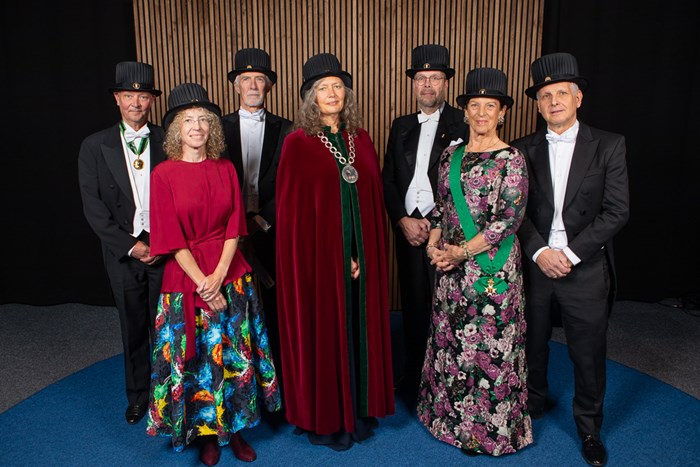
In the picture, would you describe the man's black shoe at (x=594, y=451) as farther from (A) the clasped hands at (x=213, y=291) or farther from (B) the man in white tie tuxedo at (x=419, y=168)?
(A) the clasped hands at (x=213, y=291)

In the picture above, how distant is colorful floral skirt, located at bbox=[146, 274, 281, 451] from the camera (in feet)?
8.27

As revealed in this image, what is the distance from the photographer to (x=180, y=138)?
2498 millimetres

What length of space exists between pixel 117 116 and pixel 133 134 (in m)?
2.26

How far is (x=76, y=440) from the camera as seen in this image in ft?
9.64

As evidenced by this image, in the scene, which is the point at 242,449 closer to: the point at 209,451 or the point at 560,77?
the point at 209,451

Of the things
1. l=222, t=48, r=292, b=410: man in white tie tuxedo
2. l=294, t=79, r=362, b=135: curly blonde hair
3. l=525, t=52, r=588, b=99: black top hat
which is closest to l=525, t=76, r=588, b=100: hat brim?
l=525, t=52, r=588, b=99: black top hat

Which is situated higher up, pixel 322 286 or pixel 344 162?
pixel 344 162

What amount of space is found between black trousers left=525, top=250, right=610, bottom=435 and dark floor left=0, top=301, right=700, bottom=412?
1105mm

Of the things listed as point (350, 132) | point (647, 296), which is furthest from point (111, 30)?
point (647, 296)

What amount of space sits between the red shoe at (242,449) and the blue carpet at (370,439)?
0.12 feet

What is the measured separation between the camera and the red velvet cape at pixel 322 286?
8.53 ft

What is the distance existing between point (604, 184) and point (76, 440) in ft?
9.46

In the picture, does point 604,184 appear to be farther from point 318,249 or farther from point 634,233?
point 634,233

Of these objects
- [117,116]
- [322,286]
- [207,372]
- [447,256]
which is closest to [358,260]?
[322,286]
